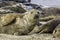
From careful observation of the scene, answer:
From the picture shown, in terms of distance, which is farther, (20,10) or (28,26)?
(20,10)

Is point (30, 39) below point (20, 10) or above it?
above

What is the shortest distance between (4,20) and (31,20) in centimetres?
92

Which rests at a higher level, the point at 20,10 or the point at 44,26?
the point at 44,26

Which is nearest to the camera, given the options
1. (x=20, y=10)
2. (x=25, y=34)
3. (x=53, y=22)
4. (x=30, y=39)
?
(x=30, y=39)

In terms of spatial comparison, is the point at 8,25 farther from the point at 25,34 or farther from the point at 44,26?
the point at 44,26

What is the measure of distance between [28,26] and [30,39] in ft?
4.31

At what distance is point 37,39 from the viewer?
21.7ft

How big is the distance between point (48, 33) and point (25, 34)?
0.76 m

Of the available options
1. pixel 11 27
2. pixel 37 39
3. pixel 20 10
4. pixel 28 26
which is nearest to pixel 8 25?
pixel 11 27

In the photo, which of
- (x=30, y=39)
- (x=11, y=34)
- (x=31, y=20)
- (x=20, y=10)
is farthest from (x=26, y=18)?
(x=20, y=10)

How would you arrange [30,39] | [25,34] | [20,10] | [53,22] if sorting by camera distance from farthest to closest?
1. [20,10]
2. [53,22]
3. [25,34]
4. [30,39]

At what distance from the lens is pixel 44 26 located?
823 cm

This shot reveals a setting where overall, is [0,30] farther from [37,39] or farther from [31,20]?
[37,39]

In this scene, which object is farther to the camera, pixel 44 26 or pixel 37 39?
pixel 44 26
